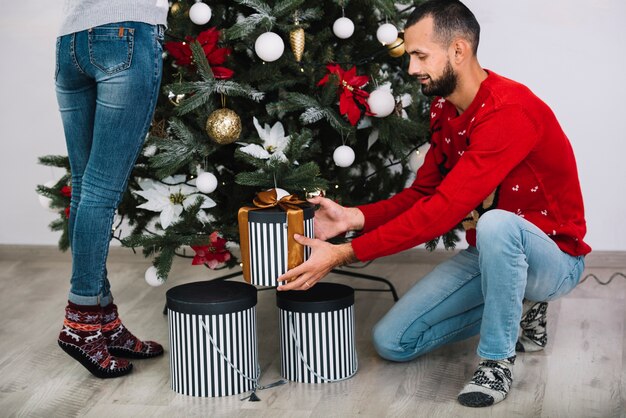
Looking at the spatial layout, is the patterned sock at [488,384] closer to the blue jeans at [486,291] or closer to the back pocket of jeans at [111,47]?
the blue jeans at [486,291]

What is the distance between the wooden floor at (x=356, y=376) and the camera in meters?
2.08

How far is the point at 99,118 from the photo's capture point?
6.79ft

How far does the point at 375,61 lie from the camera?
2.69m

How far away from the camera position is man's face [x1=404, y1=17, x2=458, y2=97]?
2176 mm

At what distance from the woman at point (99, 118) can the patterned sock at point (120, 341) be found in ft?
0.14

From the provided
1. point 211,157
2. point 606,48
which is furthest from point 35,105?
point 606,48

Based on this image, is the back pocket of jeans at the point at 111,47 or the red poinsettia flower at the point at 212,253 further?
the red poinsettia flower at the point at 212,253

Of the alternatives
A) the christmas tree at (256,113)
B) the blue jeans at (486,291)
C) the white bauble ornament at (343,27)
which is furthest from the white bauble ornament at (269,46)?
the blue jeans at (486,291)

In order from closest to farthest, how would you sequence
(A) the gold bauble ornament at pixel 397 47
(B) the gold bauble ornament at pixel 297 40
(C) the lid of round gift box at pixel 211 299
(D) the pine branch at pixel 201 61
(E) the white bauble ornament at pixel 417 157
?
(C) the lid of round gift box at pixel 211 299
(D) the pine branch at pixel 201 61
(B) the gold bauble ornament at pixel 297 40
(A) the gold bauble ornament at pixel 397 47
(E) the white bauble ornament at pixel 417 157

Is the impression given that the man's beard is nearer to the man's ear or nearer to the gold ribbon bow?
the man's ear

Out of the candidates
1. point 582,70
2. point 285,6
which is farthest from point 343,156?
point 582,70

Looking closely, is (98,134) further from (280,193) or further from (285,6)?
(285,6)

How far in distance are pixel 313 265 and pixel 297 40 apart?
69 cm

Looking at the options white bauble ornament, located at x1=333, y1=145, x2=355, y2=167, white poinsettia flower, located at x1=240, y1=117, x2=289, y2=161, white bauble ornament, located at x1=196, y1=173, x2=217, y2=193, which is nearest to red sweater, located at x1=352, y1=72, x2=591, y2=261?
white bauble ornament, located at x1=333, y1=145, x2=355, y2=167
